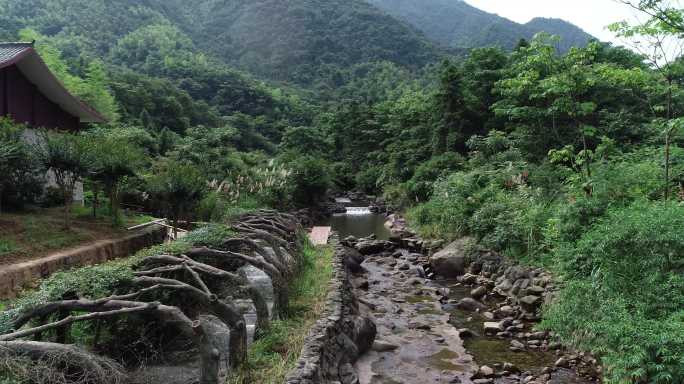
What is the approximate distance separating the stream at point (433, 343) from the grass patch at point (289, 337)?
1.37 metres

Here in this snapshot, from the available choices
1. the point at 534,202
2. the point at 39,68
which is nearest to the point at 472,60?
the point at 534,202

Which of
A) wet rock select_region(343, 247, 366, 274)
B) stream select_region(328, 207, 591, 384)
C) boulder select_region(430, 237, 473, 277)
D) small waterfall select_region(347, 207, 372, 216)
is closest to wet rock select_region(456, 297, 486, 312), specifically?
stream select_region(328, 207, 591, 384)


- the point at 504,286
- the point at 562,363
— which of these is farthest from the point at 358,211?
the point at 562,363

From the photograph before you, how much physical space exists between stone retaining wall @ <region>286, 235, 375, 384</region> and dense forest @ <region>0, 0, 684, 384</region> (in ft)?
10.9

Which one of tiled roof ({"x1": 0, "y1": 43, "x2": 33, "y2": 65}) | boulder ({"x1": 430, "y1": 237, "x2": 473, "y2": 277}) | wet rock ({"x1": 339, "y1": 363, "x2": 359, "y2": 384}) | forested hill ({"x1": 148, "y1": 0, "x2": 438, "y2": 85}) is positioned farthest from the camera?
forested hill ({"x1": 148, "y1": 0, "x2": 438, "y2": 85})

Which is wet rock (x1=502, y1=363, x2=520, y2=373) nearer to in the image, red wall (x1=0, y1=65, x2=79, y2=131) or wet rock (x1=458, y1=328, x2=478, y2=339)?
wet rock (x1=458, y1=328, x2=478, y2=339)

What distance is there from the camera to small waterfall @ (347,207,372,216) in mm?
29312

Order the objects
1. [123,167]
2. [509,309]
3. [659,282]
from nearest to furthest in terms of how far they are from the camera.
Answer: [659,282], [509,309], [123,167]

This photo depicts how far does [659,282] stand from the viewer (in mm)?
6234

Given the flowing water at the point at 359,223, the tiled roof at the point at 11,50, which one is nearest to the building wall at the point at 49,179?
the tiled roof at the point at 11,50

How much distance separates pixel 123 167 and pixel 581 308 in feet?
36.3

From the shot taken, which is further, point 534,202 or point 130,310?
point 534,202

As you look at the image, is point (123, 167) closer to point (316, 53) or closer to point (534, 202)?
point (534, 202)

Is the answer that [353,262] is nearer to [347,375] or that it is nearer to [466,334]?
[466,334]
